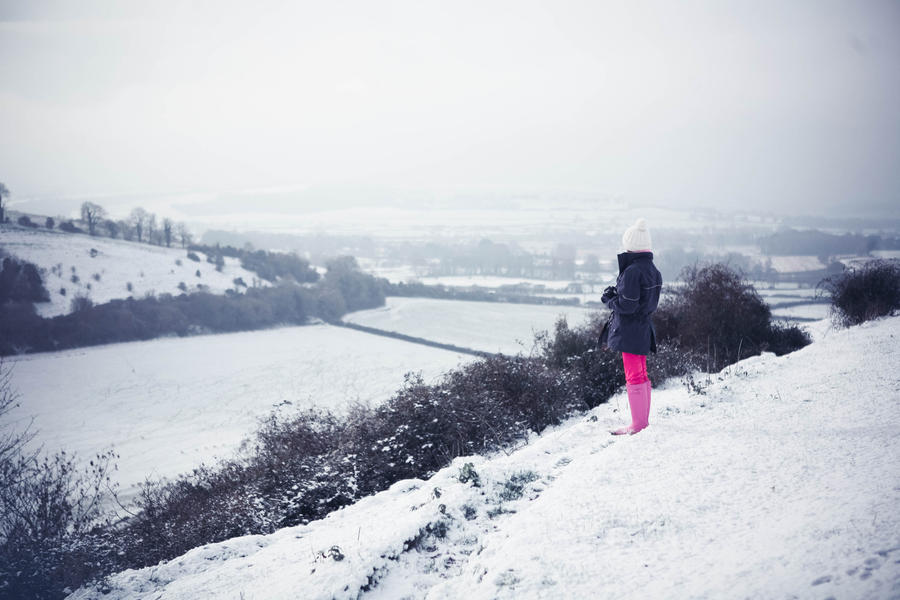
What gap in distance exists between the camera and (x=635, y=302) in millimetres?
5277

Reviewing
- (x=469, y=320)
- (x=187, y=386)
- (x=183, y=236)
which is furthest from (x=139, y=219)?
(x=469, y=320)

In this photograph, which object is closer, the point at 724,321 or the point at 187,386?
the point at 724,321

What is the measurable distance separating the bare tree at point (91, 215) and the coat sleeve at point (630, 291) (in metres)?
60.8

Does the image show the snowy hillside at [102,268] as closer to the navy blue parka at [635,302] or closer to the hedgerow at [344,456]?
the hedgerow at [344,456]

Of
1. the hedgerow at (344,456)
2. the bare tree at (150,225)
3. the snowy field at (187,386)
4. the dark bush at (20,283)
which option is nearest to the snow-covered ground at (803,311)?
the hedgerow at (344,456)

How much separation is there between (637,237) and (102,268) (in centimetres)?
5029

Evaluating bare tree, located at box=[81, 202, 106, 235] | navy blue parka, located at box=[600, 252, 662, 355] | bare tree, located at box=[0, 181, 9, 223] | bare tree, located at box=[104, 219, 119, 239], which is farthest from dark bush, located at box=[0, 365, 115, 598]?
bare tree, located at box=[104, 219, 119, 239]

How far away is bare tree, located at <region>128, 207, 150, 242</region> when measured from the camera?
5697 cm

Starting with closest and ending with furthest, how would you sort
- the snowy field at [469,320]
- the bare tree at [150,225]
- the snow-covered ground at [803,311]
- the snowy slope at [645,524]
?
the snowy slope at [645,524]
the snow-covered ground at [803,311]
the snowy field at [469,320]
the bare tree at [150,225]

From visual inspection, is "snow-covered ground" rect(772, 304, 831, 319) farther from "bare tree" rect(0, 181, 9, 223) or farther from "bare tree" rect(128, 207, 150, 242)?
"bare tree" rect(128, 207, 150, 242)

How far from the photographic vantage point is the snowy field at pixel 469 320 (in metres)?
31.7

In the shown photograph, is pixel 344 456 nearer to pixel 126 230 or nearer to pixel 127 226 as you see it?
pixel 126 230

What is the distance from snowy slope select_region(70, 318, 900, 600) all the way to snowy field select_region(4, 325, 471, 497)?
1365 cm

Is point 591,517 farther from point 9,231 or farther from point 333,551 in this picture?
point 9,231
